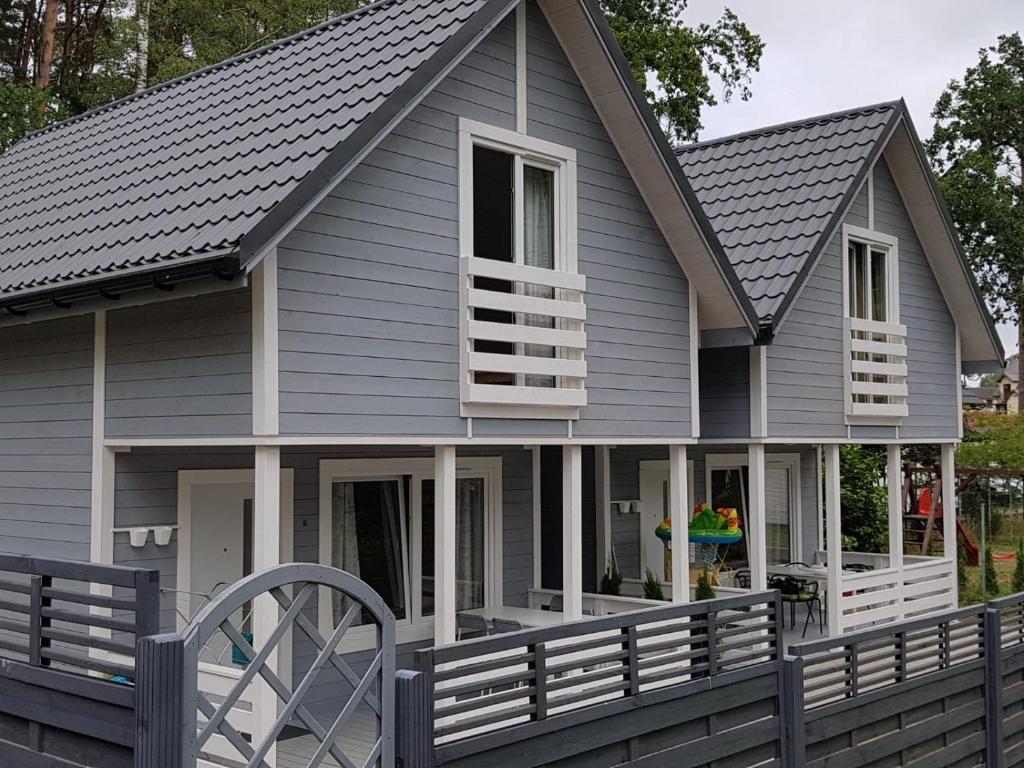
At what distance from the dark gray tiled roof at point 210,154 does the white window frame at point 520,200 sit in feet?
3.18

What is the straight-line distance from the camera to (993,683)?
11.1m

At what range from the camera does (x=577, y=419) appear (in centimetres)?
986

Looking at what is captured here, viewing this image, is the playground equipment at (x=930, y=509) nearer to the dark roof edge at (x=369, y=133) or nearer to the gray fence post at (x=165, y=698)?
the dark roof edge at (x=369, y=133)

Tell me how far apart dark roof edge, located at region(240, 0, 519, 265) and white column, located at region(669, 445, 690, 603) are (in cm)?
462

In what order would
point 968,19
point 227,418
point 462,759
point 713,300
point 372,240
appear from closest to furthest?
point 462,759 < point 227,418 < point 372,240 < point 713,300 < point 968,19

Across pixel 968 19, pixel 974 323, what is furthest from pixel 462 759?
pixel 968 19

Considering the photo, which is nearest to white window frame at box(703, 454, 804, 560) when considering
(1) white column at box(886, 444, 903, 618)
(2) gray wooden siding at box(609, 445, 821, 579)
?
(2) gray wooden siding at box(609, 445, 821, 579)

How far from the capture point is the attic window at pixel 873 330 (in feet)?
44.4

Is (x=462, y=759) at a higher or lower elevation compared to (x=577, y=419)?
lower

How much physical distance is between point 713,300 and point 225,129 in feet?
16.6

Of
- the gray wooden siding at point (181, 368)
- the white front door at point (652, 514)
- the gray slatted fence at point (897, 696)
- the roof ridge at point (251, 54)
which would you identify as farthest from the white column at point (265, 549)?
the white front door at point (652, 514)

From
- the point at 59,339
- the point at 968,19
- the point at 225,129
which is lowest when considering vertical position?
the point at 59,339

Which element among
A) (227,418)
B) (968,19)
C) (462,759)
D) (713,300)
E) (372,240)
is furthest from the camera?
(968,19)

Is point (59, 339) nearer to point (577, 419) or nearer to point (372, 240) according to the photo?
point (372, 240)
